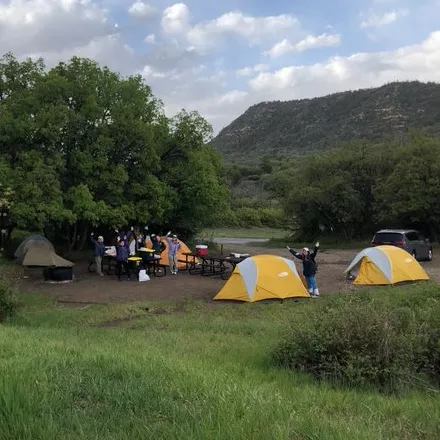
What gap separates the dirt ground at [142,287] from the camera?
56.8ft

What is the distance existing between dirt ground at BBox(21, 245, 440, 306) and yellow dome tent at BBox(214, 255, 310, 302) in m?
1.08

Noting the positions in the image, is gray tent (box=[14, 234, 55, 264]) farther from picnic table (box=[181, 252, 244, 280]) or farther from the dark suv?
the dark suv

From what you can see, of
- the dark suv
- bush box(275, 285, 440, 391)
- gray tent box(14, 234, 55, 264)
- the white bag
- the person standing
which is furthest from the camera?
the dark suv

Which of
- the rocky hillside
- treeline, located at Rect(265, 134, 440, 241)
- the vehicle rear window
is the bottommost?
the vehicle rear window

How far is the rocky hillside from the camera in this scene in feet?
313

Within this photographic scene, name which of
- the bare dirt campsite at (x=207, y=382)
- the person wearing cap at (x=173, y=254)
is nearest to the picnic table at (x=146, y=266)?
the person wearing cap at (x=173, y=254)

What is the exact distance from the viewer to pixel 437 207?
112 ft

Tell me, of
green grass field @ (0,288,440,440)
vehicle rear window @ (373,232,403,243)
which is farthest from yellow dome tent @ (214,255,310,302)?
vehicle rear window @ (373,232,403,243)

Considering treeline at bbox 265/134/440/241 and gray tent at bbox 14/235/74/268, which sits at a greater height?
treeline at bbox 265/134/440/241

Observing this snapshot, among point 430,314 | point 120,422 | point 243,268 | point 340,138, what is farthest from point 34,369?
point 340,138

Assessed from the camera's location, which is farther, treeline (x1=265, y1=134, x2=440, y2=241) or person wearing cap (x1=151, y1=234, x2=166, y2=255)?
treeline (x1=265, y1=134, x2=440, y2=241)

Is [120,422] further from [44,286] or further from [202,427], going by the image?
[44,286]

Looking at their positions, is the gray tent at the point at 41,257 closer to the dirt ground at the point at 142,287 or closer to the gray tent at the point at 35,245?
the gray tent at the point at 35,245

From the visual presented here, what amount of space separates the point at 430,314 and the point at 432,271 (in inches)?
570
